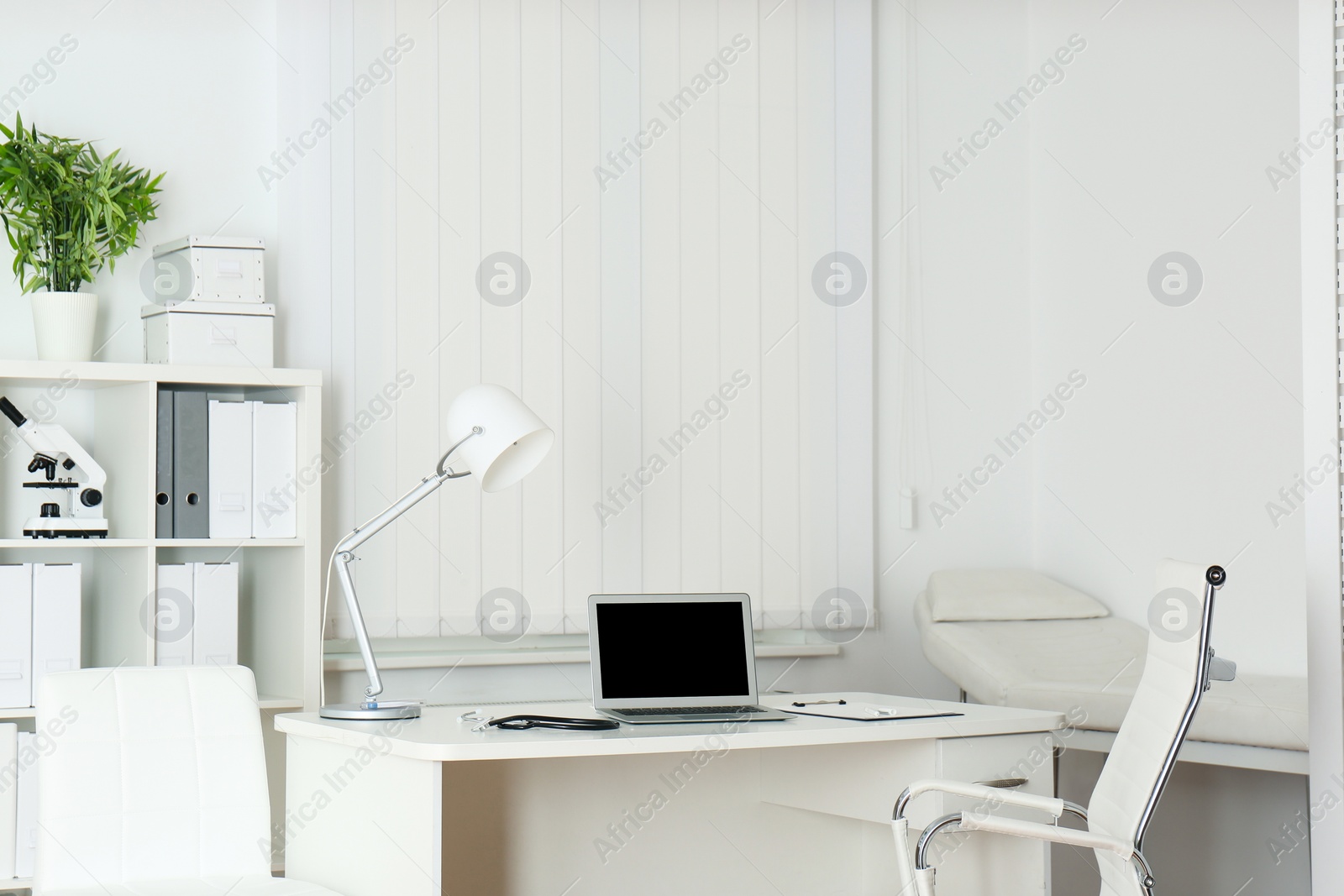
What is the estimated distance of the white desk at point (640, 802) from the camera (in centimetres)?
208

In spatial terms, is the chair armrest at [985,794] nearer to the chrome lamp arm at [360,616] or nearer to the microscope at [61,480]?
the chrome lamp arm at [360,616]

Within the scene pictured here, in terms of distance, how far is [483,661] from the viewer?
3096 millimetres

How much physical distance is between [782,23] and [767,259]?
0.69 metres

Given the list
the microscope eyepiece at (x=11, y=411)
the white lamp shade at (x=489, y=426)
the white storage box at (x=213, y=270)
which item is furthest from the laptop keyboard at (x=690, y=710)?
the microscope eyepiece at (x=11, y=411)

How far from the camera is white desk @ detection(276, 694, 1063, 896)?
82.0 inches

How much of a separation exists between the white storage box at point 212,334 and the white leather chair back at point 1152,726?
1919 millimetres

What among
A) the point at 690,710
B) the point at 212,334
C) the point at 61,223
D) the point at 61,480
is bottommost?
the point at 690,710

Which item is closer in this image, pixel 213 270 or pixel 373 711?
pixel 373 711

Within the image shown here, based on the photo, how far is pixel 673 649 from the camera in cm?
248

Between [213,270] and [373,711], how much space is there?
42.8 inches

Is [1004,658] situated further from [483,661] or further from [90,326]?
[90,326]

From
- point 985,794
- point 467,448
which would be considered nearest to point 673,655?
point 467,448

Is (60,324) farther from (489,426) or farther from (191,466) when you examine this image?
(489,426)

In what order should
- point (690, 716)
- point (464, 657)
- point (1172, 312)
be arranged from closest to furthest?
1. point (690, 716)
2. point (464, 657)
3. point (1172, 312)
